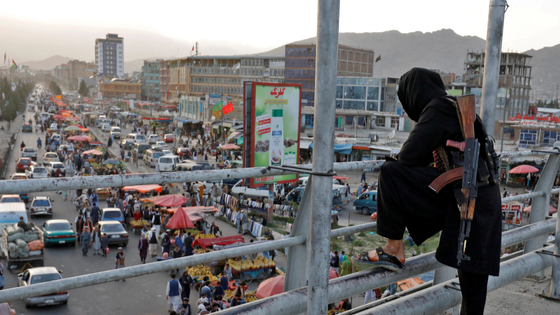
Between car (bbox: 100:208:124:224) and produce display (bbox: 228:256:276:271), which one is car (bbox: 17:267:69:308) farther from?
car (bbox: 100:208:124:224)

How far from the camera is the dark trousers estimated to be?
2430mm

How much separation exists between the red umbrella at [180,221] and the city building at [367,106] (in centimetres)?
4646

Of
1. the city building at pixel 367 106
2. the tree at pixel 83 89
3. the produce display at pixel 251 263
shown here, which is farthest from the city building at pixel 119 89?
the produce display at pixel 251 263

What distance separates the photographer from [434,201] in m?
2.40

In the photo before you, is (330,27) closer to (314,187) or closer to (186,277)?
(314,187)

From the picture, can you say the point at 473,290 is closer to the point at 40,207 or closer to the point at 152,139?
the point at 40,207

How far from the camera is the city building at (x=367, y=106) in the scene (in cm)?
6512

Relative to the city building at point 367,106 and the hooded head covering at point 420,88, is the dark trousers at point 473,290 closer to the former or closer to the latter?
the hooded head covering at point 420,88

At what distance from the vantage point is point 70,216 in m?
20.9

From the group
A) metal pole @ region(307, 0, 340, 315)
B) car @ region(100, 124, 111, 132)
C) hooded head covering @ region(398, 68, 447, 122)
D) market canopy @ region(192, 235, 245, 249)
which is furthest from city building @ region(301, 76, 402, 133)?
metal pole @ region(307, 0, 340, 315)

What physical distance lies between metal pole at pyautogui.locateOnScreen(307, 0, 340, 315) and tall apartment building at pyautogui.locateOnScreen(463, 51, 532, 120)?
76425 millimetres

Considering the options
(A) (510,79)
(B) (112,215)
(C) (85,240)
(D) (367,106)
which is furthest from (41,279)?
(A) (510,79)

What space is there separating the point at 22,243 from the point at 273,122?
839cm

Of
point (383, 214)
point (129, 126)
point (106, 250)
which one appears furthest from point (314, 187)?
point (129, 126)
